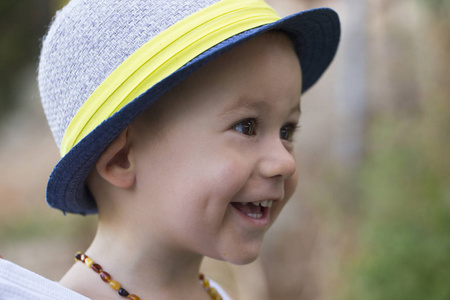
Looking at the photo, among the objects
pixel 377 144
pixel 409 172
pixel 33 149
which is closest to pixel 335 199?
pixel 377 144

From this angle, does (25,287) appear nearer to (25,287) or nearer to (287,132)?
(25,287)

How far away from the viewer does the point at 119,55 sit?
1.12 meters

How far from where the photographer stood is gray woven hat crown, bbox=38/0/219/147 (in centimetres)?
113

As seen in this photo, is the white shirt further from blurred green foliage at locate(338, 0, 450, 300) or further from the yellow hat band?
blurred green foliage at locate(338, 0, 450, 300)

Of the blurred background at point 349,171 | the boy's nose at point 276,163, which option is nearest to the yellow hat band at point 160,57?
the boy's nose at point 276,163

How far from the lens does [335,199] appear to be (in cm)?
351

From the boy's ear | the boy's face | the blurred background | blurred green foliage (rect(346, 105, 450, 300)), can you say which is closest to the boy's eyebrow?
the boy's face

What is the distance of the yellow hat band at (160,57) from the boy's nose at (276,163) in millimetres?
266

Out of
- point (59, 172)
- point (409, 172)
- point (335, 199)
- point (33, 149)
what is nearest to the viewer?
point (59, 172)

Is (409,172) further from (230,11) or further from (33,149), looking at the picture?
(33,149)

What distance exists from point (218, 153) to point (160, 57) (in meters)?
0.24

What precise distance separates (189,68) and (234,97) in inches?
5.1

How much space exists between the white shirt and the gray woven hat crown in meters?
0.33

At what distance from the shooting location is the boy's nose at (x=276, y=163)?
115 centimetres
